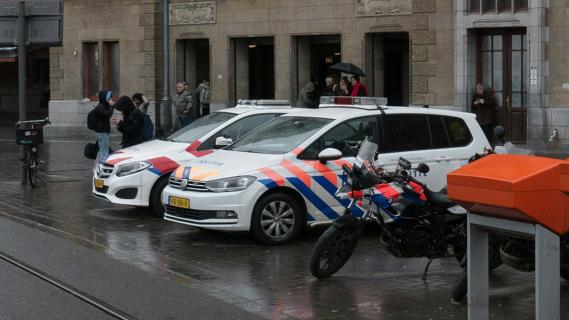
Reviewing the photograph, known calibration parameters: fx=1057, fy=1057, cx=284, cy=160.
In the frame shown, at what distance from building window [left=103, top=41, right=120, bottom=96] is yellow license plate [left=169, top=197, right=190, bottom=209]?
21239 mm

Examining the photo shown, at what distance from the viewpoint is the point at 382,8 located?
26.2 metres

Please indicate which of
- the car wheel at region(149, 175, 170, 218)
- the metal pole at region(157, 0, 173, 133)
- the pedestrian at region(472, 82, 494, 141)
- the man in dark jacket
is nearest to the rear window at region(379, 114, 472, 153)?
the car wheel at region(149, 175, 170, 218)

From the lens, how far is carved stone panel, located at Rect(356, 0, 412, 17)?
84.4 ft

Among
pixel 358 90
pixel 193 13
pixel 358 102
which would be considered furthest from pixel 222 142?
pixel 193 13

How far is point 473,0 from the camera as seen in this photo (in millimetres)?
24203

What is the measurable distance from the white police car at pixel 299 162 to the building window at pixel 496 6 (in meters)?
10.6

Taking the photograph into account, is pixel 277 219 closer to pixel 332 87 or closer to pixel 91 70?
pixel 332 87

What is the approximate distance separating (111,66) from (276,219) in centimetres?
2221

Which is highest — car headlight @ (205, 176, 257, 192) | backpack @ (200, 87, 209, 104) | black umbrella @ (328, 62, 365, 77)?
black umbrella @ (328, 62, 365, 77)

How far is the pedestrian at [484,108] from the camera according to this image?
23.2 meters

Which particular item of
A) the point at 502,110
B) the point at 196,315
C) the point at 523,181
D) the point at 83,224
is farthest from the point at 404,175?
the point at 502,110

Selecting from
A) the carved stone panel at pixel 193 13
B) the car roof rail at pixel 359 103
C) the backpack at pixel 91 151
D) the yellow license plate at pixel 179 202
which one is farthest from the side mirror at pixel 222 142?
the carved stone panel at pixel 193 13

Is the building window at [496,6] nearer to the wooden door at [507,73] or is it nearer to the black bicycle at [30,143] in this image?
the wooden door at [507,73]

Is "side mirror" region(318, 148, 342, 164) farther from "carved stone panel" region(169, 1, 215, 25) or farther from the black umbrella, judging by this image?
"carved stone panel" region(169, 1, 215, 25)
